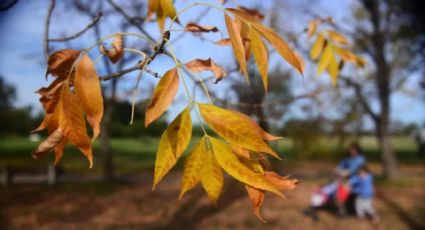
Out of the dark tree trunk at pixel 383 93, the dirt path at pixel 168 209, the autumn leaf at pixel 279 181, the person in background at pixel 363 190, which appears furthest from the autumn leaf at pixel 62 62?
the dark tree trunk at pixel 383 93

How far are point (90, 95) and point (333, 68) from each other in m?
0.78

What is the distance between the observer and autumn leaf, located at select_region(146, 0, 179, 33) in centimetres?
61

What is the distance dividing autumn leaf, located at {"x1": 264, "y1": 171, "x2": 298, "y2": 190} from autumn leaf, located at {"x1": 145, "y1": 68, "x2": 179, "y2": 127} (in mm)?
157

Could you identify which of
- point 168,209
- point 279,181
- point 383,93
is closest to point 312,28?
point 279,181

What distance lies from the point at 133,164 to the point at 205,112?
14204 mm

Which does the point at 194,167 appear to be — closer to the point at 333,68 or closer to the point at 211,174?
the point at 211,174

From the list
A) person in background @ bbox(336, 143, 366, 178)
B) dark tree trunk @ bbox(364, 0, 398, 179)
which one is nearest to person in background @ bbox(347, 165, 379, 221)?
person in background @ bbox(336, 143, 366, 178)

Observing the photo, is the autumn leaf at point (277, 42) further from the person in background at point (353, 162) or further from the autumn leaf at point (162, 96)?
the person in background at point (353, 162)

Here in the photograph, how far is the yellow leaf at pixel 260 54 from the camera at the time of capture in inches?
19.9

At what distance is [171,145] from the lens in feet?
1.53

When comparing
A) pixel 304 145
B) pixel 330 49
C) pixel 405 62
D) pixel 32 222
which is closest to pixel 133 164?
pixel 304 145

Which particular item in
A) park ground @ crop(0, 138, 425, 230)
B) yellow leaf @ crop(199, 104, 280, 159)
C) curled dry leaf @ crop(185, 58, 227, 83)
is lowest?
park ground @ crop(0, 138, 425, 230)

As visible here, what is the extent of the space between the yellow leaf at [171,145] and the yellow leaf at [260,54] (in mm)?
116

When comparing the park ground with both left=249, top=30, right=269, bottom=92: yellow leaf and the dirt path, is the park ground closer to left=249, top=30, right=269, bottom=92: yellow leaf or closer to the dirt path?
the dirt path
